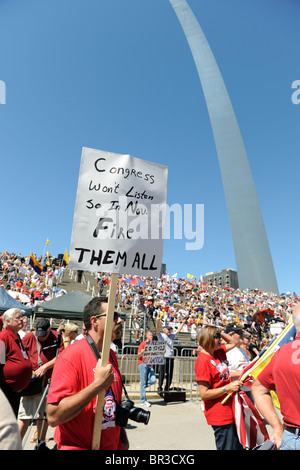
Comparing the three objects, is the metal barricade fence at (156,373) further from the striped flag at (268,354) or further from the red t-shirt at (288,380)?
the red t-shirt at (288,380)

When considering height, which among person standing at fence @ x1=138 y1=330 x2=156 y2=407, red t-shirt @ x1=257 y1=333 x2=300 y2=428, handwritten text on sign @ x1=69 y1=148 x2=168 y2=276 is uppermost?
handwritten text on sign @ x1=69 y1=148 x2=168 y2=276

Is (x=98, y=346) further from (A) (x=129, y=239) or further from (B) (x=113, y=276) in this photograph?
(A) (x=129, y=239)

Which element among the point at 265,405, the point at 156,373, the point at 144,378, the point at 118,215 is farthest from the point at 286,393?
the point at 156,373

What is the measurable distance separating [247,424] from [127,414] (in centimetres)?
152

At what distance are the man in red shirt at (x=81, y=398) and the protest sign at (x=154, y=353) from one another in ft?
17.4

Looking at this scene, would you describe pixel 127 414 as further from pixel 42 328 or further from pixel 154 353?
pixel 154 353

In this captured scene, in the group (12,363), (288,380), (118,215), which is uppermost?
(118,215)

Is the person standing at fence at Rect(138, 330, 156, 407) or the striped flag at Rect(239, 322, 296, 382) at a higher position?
the striped flag at Rect(239, 322, 296, 382)

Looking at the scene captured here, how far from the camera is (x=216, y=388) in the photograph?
2.96 m

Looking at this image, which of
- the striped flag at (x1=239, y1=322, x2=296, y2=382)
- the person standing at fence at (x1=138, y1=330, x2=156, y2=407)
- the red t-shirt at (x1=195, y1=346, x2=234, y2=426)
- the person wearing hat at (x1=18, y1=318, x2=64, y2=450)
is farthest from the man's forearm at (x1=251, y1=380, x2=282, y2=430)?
the person standing at fence at (x1=138, y1=330, x2=156, y2=407)

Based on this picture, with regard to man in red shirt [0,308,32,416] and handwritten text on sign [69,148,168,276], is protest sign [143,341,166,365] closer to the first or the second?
man in red shirt [0,308,32,416]

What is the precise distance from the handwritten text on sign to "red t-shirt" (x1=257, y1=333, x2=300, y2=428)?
43.0 inches

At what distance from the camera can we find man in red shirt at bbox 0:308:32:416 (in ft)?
10.8

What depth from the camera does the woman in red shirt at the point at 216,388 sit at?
288 cm
